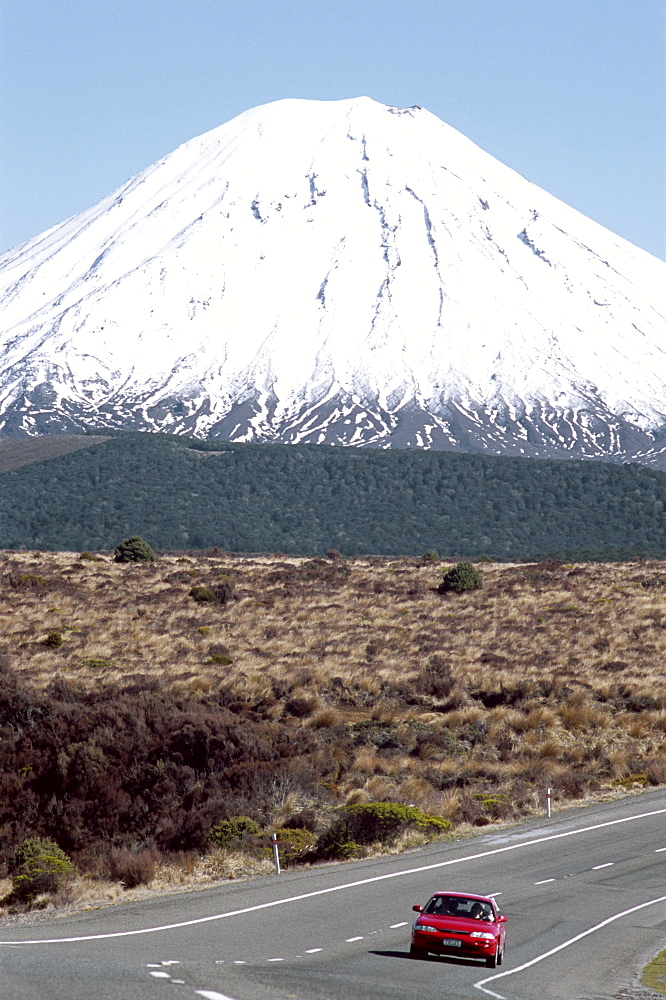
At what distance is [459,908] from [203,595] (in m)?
35.1

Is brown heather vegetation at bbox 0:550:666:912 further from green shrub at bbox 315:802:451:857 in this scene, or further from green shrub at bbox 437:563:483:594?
green shrub at bbox 437:563:483:594

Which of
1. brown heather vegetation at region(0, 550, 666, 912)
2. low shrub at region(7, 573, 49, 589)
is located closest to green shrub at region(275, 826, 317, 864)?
brown heather vegetation at region(0, 550, 666, 912)

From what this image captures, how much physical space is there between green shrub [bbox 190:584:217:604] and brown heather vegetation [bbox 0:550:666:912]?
1.15 ft

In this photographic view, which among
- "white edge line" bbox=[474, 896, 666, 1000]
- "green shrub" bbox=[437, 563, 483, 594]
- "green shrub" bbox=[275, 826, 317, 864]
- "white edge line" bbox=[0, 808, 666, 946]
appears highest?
"green shrub" bbox=[437, 563, 483, 594]

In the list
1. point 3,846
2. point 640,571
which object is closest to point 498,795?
point 3,846

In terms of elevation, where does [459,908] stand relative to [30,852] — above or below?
below

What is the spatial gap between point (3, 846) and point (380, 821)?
772 cm

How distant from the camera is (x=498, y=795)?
27.2 m

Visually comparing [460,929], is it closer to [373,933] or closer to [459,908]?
[459,908]

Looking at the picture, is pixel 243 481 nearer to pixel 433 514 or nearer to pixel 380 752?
pixel 433 514

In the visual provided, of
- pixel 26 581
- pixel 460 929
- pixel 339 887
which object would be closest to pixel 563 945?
pixel 460 929

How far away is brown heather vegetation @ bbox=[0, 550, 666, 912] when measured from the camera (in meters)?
26.4

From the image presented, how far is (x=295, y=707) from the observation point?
33625 millimetres

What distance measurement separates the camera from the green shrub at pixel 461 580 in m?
57.3
